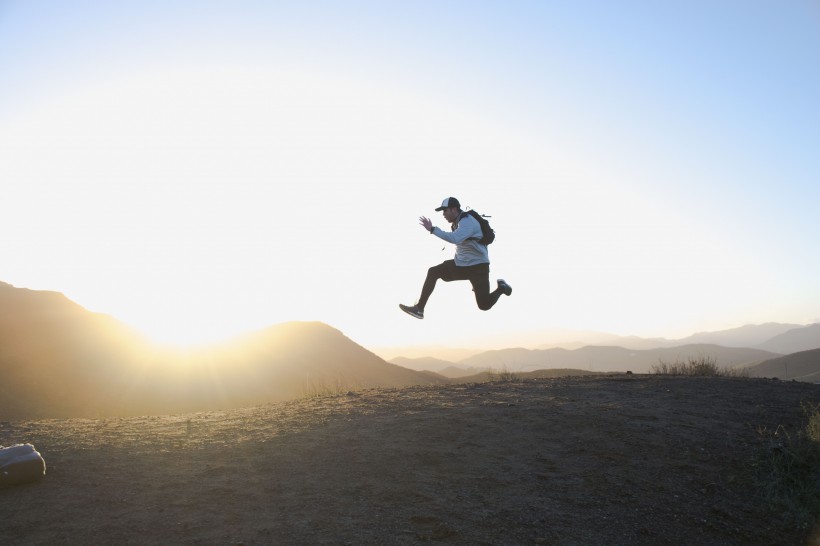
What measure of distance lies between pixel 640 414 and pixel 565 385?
2.45 m

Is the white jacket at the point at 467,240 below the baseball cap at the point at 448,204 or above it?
below

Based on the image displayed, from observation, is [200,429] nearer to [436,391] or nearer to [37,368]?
[436,391]

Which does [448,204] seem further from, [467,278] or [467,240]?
[467,278]

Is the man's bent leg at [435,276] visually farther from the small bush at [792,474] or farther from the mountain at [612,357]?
the mountain at [612,357]

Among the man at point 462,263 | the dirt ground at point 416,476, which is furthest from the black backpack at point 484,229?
the dirt ground at point 416,476

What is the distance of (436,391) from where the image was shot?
31.3ft

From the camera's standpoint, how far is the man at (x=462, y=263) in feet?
25.2

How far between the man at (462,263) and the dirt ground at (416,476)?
155 cm

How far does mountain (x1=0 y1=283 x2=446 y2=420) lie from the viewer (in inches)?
894

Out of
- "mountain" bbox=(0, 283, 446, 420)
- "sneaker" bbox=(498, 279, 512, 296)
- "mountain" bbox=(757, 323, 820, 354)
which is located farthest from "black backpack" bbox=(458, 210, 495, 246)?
"mountain" bbox=(757, 323, 820, 354)

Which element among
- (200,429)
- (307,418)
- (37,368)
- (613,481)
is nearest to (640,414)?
(613,481)

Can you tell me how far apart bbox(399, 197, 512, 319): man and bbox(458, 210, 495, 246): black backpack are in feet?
0.15

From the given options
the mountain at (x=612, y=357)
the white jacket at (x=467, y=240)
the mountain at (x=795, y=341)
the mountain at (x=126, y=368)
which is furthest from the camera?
the mountain at (x=795, y=341)

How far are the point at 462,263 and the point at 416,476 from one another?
3494 millimetres
